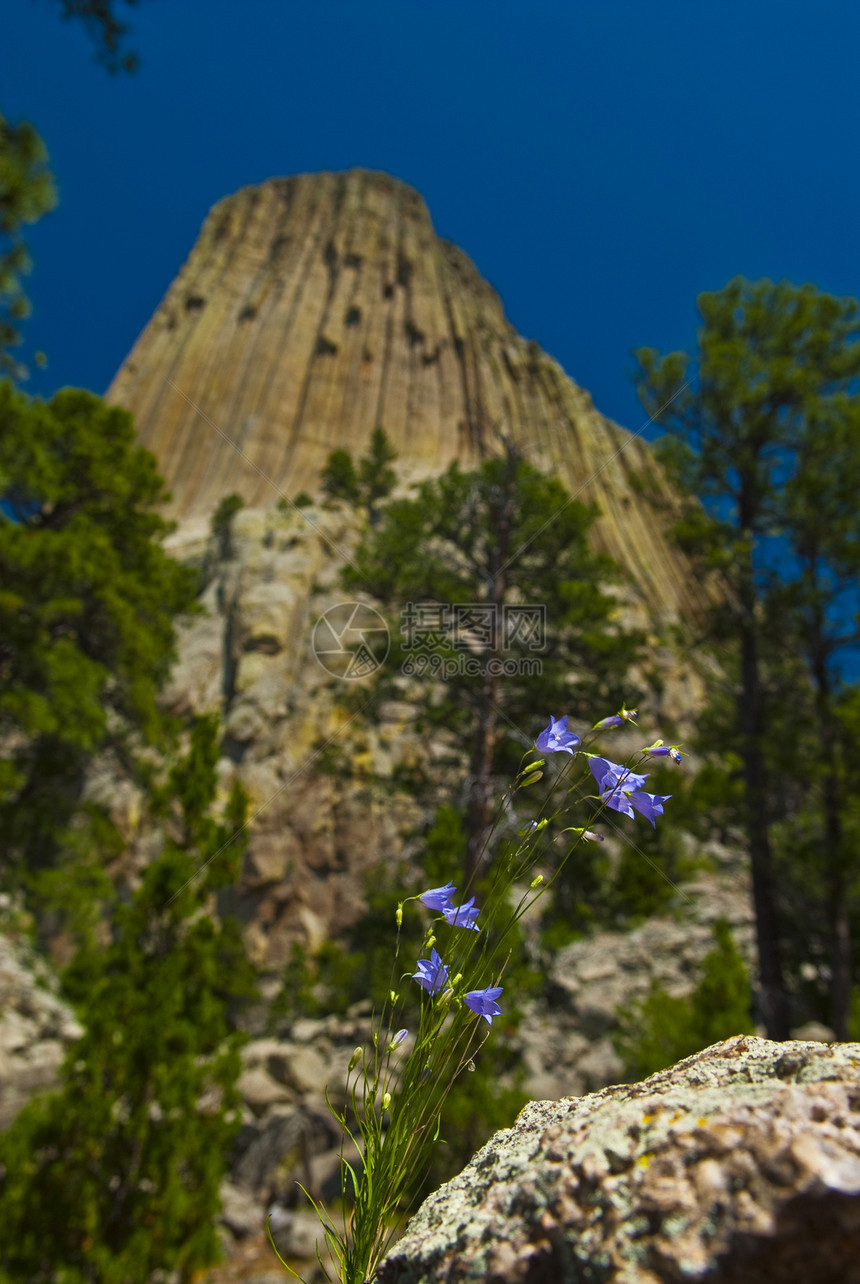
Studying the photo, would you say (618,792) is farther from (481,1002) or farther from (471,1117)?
(471,1117)

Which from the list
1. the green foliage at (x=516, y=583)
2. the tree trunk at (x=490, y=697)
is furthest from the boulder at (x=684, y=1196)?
the green foliage at (x=516, y=583)

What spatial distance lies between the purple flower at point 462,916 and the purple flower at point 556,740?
0.25 m

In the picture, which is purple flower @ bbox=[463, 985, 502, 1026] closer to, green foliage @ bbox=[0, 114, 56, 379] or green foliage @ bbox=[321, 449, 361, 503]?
green foliage @ bbox=[0, 114, 56, 379]

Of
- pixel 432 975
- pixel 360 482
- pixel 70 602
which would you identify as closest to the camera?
pixel 432 975

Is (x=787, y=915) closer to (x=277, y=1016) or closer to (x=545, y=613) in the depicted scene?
(x=545, y=613)

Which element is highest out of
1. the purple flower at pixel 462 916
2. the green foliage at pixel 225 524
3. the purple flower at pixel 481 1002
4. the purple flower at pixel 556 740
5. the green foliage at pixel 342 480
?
the green foliage at pixel 342 480

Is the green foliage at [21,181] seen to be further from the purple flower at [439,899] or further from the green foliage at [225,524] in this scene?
the green foliage at [225,524]

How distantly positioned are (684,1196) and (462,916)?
48 cm

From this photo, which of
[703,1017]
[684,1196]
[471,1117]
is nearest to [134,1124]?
[471,1117]

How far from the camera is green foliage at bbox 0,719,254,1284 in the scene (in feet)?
13.7

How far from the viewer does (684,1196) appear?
2.05 feet

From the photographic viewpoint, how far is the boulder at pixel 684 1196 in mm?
571

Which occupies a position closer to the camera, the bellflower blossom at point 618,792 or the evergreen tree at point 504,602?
the bellflower blossom at point 618,792

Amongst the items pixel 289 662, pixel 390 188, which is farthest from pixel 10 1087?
pixel 390 188
